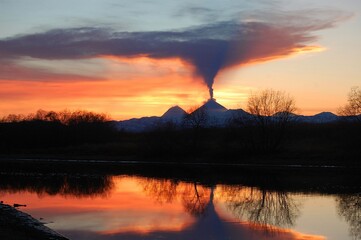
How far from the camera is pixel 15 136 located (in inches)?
4395

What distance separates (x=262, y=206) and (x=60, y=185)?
63.7 ft

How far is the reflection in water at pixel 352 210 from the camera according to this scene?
70.0ft

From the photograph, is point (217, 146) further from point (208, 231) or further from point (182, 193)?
point (208, 231)

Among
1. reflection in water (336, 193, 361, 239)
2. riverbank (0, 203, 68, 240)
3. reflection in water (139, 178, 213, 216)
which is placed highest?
riverbank (0, 203, 68, 240)

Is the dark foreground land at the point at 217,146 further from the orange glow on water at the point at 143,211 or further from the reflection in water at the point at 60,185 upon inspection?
the orange glow on water at the point at 143,211

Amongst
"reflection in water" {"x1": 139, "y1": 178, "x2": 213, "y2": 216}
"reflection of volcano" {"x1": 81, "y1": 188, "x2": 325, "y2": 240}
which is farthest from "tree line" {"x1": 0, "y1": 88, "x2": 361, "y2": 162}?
"reflection of volcano" {"x1": 81, "y1": 188, "x2": 325, "y2": 240}

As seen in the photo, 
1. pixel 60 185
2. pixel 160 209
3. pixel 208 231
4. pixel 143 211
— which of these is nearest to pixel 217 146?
pixel 60 185

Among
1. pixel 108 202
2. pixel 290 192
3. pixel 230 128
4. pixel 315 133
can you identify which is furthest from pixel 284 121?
pixel 108 202

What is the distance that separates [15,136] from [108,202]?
8770 centimetres

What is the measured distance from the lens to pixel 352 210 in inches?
1059

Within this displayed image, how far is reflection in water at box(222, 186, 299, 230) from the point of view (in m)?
23.8

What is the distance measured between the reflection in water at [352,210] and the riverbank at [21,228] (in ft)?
40.4

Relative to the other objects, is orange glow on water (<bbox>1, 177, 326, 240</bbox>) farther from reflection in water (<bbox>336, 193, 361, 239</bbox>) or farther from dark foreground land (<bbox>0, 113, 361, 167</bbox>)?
dark foreground land (<bbox>0, 113, 361, 167</bbox>)

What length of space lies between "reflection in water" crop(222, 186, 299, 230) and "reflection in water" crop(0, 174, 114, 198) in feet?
32.0
